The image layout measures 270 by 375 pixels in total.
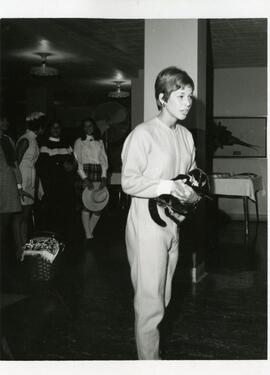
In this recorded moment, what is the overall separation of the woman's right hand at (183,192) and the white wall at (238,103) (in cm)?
622

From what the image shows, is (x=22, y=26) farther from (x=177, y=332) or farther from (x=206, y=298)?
(x=177, y=332)

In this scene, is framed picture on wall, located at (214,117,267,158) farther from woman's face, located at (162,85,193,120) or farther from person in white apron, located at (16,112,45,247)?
woman's face, located at (162,85,193,120)

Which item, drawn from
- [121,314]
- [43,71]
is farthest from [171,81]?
[43,71]

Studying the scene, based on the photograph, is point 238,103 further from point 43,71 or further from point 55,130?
point 55,130

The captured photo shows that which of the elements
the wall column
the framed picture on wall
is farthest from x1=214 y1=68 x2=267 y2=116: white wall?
the wall column

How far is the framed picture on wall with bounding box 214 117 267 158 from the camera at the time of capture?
8.03m

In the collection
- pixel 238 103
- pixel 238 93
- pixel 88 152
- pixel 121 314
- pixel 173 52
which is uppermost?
pixel 238 93

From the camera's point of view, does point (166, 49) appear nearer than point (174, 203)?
No

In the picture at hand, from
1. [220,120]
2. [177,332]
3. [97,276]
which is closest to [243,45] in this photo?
[220,120]

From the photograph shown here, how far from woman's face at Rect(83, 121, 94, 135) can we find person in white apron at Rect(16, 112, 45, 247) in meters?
1.03

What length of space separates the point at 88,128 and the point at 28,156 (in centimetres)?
119

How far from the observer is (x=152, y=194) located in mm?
1990

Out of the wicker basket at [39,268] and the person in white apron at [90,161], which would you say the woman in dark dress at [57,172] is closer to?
the person in white apron at [90,161]

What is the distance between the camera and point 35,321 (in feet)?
9.90
